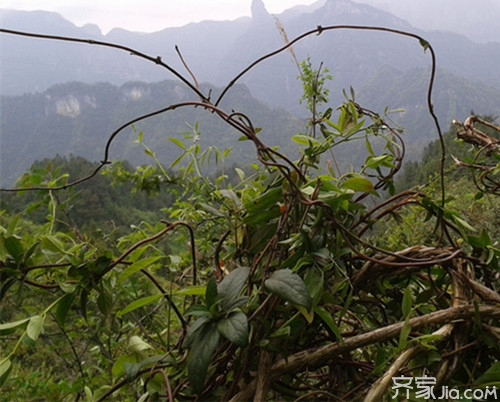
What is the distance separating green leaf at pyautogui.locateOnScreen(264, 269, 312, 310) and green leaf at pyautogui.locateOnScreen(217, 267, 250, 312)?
0.03 m

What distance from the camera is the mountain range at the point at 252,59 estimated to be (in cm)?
4953

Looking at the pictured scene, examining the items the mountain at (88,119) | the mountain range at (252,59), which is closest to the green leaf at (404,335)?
the mountain at (88,119)

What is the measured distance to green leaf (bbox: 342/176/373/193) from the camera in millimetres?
406

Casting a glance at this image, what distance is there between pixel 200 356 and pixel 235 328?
0.04 metres

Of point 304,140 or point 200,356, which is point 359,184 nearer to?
point 304,140

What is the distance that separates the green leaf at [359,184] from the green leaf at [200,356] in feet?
0.61

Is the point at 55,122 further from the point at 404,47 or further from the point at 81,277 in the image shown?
the point at 81,277

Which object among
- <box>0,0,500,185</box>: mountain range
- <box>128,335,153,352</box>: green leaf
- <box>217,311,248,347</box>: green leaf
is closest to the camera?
<box>217,311,248,347</box>: green leaf

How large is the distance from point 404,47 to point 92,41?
248 feet

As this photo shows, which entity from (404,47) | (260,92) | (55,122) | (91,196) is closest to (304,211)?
(91,196)

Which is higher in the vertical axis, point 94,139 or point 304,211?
point 304,211

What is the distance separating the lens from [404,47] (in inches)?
2655

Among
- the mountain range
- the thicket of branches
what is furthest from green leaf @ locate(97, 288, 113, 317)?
the mountain range

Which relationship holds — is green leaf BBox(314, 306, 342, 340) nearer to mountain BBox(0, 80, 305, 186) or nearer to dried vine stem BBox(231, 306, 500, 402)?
dried vine stem BBox(231, 306, 500, 402)
